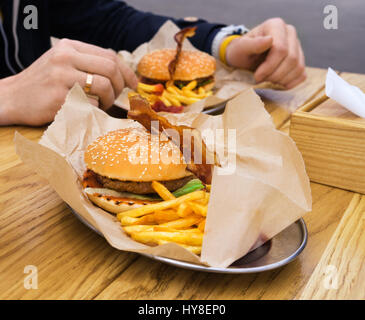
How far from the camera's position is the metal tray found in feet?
2.57

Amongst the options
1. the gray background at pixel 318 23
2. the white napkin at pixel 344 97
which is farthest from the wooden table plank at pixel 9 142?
the gray background at pixel 318 23

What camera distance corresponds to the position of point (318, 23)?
489 cm

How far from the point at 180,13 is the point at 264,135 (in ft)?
16.8

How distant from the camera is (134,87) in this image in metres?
1.93

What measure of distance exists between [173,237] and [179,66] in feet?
4.68

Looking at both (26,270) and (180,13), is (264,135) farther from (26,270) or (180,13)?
(180,13)

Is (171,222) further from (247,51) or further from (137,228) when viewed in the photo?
(247,51)

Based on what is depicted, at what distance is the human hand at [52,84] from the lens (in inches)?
62.2

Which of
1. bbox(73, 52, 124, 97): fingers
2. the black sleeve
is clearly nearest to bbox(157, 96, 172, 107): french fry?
bbox(73, 52, 124, 97): fingers

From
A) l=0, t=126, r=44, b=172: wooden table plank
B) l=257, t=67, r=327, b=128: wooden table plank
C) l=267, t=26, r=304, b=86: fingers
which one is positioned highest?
l=0, t=126, r=44, b=172: wooden table plank

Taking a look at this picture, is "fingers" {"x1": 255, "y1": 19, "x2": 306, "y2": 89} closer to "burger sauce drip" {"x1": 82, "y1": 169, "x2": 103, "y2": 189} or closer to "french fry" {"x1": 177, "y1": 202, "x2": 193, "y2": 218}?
"burger sauce drip" {"x1": 82, "y1": 169, "x2": 103, "y2": 189}

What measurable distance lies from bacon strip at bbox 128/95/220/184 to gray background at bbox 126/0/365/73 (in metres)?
4.32

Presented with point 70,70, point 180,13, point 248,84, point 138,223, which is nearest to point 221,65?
point 248,84
